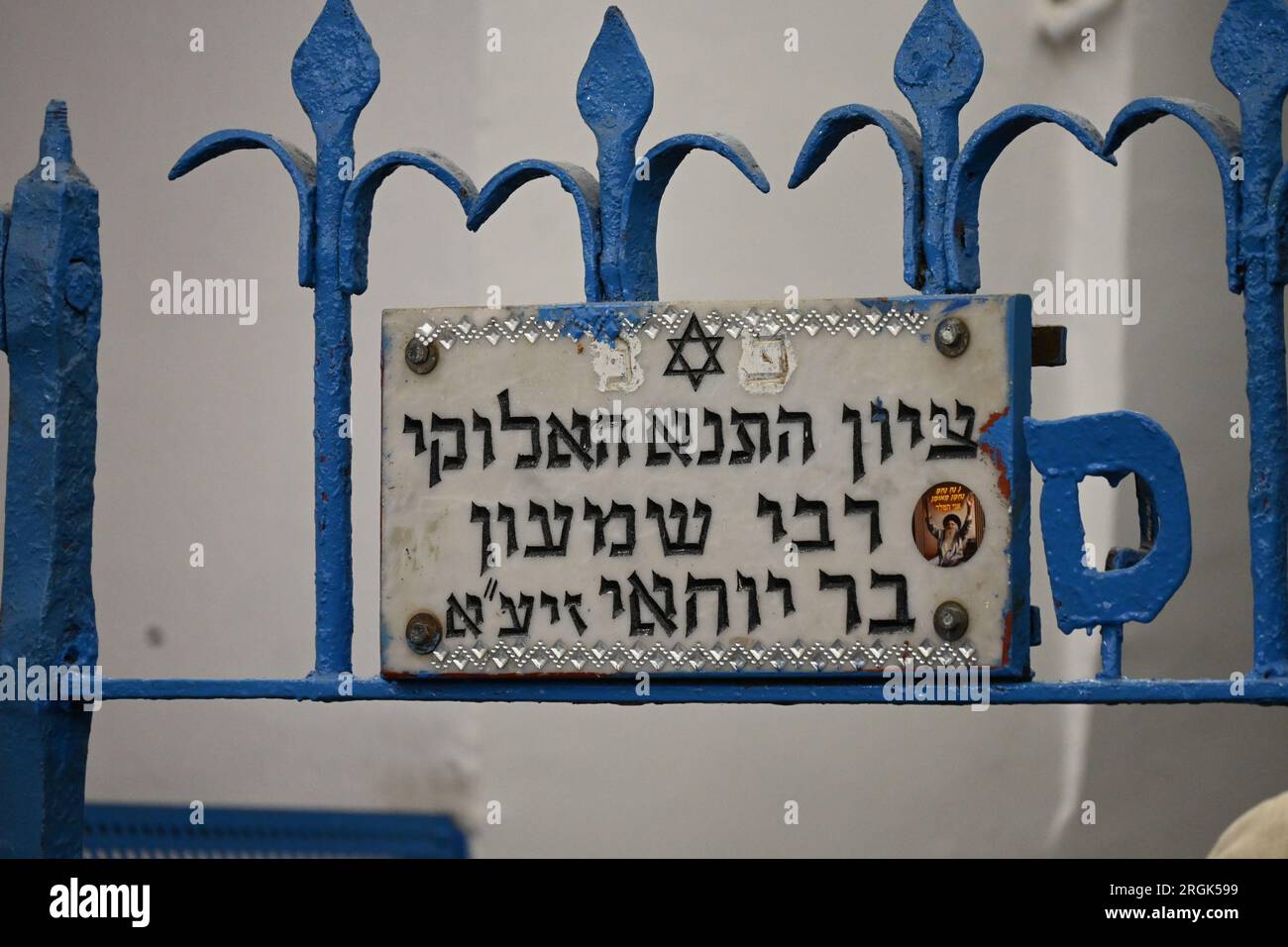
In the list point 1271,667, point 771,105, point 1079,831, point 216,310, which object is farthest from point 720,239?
point 1271,667

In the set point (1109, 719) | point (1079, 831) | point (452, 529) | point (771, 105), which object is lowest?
point (1079, 831)

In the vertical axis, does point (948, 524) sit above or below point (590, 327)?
below

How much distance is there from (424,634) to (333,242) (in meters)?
0.43

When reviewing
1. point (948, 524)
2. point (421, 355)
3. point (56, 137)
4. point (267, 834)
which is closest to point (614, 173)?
point (421, 355)

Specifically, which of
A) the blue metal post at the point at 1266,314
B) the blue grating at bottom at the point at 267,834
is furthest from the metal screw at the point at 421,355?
the blue grating at bottom at the point at 267,834

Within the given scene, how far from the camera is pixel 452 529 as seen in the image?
1855 millimetres

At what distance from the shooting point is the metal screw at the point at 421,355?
1871 mm

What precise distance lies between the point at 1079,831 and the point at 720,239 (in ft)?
A: 4.12

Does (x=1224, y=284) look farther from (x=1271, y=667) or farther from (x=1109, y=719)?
(x=1271, y=667)

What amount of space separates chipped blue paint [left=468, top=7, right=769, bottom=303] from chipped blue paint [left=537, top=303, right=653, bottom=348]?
0.8 inches

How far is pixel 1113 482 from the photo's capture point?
1727 mm

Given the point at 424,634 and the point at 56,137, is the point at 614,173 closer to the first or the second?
the point at 424,634

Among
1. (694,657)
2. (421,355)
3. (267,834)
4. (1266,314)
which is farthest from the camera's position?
(267,834)
